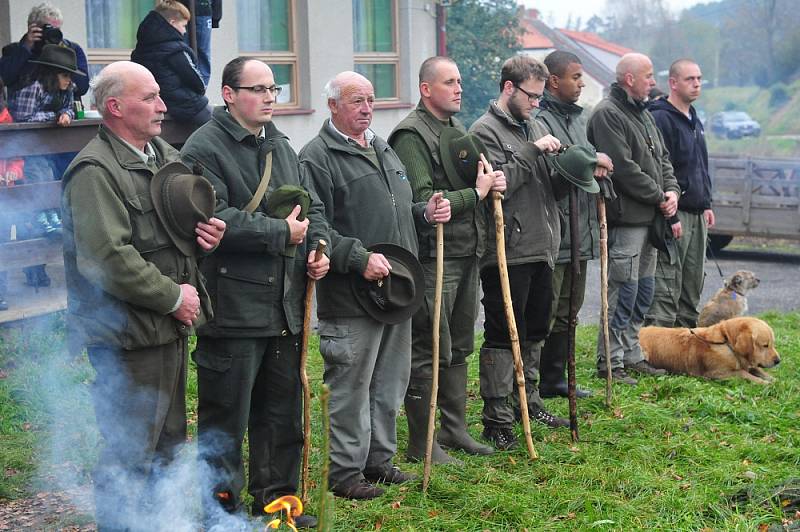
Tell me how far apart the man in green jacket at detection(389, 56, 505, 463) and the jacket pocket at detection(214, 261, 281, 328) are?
1.28 meters

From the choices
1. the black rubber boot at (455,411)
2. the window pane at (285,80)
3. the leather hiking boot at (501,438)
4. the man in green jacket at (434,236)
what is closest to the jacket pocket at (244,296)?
the man in green jacket at (434,236)

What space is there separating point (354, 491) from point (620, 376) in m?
3.42

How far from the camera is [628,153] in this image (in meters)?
7.93

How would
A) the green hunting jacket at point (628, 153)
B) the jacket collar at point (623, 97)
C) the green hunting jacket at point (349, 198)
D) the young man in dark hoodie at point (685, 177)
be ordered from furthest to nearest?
the young man in dark hoodie at point (685, 177) < the jacket collar at point (623, 97) < the green hunting jacket at point (628, 153) < the green hunting jacket at point (349, 198)

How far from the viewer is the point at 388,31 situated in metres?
16.5

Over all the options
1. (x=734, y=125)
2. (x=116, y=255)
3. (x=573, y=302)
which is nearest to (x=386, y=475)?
(x=573, y=302)

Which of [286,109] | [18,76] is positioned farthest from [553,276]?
[286,109]

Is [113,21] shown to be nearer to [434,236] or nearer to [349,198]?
[434,236]

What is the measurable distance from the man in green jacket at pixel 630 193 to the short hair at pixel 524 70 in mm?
1614

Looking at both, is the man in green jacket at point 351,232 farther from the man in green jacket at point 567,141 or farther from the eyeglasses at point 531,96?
the man in green jacket at point 567,141

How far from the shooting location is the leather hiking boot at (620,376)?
26.6 ft

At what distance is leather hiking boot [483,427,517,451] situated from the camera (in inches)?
253

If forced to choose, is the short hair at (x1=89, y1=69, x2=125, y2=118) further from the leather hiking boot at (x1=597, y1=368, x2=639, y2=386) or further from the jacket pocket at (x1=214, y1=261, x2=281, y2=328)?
the leather hiking boot at (x1=597, y1=368, x2=639, y2=386)

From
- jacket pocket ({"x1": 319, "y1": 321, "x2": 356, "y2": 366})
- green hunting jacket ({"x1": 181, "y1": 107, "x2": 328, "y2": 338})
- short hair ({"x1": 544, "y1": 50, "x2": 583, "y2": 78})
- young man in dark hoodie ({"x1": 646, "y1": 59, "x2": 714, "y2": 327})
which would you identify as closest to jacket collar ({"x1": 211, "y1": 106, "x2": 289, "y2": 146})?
green hunting jacket ({"x1": 181, "y1": 107, "x2": 328, "y2": 338})
